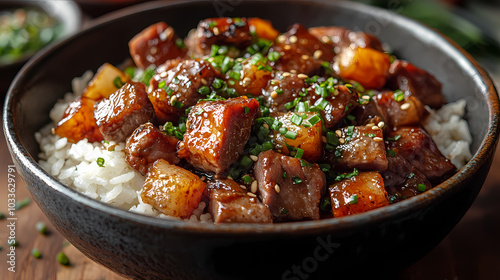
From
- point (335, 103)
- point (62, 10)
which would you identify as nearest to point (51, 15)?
point (62, 10)

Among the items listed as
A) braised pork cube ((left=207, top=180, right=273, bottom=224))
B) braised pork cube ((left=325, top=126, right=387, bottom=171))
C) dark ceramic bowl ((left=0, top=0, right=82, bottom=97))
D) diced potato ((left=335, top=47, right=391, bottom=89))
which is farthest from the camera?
dark ceramic bowl ((left=0, top=0, right=82, bottom=97))

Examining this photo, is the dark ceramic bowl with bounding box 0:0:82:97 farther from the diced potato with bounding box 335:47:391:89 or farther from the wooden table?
the diced potato with bounding box 335:47:391:89

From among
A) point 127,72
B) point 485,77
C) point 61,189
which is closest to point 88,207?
point 61,189

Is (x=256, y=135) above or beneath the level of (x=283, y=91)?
beneath

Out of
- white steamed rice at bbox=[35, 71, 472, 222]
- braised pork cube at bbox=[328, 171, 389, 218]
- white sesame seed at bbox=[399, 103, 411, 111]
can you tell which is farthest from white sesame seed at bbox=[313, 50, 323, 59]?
braised pork cube at bbox=[328, 171, 389, 218]

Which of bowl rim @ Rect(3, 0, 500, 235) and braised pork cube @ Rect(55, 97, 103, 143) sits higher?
bowl rim @ Rect(3, 0, 500, 235)

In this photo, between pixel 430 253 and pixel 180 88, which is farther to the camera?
pixel 430 253

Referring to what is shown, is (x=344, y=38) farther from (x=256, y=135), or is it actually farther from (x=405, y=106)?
(x=256, y=135)

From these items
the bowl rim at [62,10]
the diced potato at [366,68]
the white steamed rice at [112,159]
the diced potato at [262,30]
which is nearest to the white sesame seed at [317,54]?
the diced potato at [366,68]

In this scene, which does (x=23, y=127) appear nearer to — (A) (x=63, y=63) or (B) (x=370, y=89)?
(A) (x=63, y=63)
